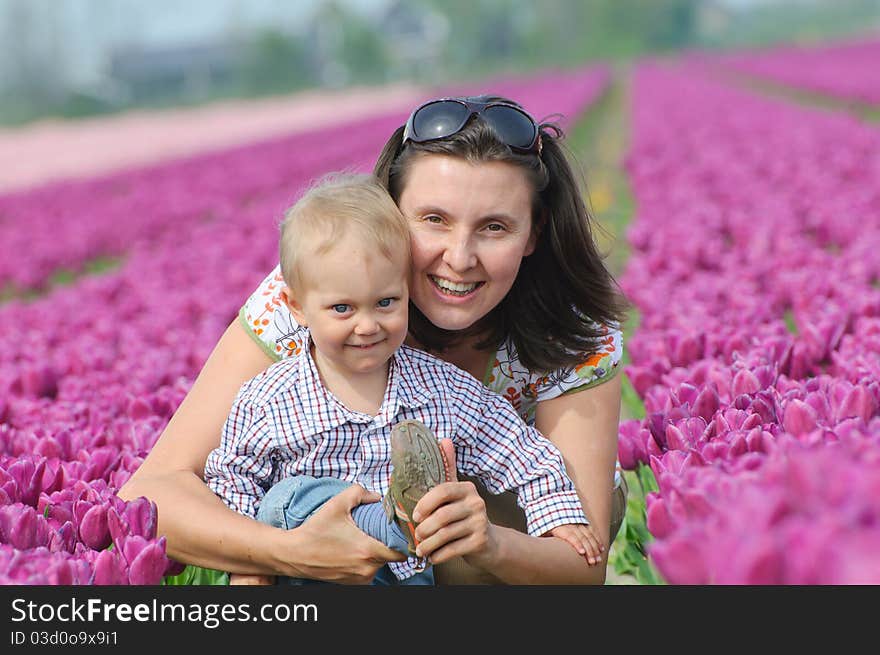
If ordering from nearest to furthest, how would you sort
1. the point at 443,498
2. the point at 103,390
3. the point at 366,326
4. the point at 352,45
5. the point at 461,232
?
the point at 443,498 → the point at 366,326 → the point at 461,232 → the point at 103,390 → the point at 352,45

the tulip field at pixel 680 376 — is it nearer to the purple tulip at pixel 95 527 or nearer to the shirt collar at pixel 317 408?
the purple tulip at pixel 95 527

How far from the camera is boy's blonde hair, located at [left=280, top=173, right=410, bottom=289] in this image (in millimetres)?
A: 2457

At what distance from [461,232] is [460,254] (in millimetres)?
67

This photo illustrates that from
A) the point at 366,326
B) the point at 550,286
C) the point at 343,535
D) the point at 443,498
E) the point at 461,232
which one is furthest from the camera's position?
the point at 550,286

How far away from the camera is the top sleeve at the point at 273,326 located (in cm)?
287

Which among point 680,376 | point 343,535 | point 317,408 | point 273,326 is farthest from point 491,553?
point 680,376

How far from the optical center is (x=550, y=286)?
9.91ft

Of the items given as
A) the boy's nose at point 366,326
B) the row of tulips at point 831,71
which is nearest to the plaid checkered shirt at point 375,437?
the boy's nose at point 366,326

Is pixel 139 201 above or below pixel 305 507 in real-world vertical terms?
below

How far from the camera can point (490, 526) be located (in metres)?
2.28

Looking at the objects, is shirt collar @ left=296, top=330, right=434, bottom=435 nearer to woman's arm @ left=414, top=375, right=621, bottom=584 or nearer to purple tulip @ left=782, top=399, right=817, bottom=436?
woman's arm @ left=414, top=375, right=621, bottom=584

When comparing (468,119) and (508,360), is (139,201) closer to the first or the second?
(508,360)

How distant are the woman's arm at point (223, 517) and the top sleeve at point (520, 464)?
39cm

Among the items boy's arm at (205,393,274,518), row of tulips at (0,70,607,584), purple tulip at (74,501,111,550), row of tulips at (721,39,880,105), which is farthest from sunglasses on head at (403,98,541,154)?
row of tulips at (721,39,880,105)
